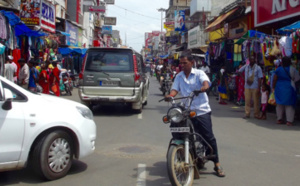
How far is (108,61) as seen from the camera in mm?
11234

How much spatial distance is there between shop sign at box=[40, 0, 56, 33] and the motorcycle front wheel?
556 inches

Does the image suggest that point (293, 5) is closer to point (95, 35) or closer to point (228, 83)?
point (228, 83)

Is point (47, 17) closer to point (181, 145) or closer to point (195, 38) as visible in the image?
point (181, 145)

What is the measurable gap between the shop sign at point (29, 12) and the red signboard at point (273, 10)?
392 inches

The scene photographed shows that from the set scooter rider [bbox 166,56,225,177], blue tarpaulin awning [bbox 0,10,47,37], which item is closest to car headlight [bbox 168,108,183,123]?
scooter rider [bbox 166,56,225,177]

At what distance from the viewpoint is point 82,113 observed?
17.6 ft

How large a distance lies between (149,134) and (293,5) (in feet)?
26.5

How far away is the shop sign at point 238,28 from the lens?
19.8 m

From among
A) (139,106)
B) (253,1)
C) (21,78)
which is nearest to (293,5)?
(253,1)

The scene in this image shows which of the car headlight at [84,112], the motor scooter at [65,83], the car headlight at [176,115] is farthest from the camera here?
the motor scooter at [65,83]

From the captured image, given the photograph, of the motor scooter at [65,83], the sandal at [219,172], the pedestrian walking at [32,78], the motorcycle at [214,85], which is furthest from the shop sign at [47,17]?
the sandal at [219,172]

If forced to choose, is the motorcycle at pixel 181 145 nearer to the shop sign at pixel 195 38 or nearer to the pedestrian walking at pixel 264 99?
the pedestrian walking at pixel 264 99

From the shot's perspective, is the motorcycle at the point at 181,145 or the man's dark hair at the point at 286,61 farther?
the man's dark hair at the point at 286,61

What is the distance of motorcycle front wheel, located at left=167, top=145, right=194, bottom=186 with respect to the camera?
4184 mm
